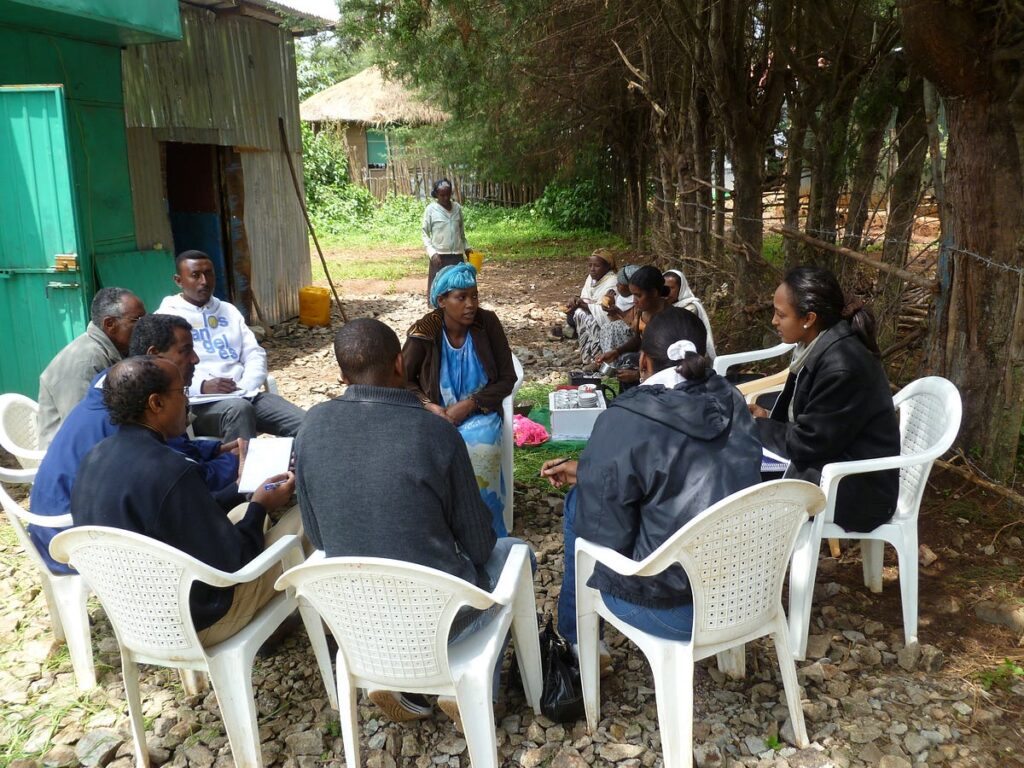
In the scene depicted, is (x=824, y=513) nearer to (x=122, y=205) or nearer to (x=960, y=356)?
(x=960, y=356)

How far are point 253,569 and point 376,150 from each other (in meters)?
24.2

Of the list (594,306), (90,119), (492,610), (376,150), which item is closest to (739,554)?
(492,610)

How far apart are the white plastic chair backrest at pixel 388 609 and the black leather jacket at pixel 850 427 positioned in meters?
1.63

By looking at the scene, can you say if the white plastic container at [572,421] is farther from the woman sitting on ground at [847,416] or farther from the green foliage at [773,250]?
the green foliage at [773,250]

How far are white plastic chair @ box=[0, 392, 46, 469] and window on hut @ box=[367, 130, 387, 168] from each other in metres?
22.1

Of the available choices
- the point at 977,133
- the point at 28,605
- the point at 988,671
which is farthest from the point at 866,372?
the point at 28,605

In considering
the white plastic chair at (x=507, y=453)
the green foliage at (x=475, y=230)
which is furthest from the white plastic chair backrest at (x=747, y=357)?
the green foliage at (x=475, y=230)

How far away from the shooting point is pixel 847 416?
3.16 metres

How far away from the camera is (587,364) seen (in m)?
7.12

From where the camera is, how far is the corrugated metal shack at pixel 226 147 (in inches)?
303

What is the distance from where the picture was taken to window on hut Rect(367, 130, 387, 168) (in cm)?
2503

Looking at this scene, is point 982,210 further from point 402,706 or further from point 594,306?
point 594,306

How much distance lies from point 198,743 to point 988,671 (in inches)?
115

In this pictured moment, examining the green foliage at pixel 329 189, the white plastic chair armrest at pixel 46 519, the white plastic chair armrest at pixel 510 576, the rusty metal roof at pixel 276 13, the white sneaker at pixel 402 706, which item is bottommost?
the white sneaker at pixel 402 706
